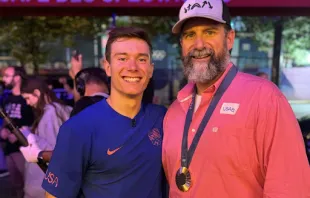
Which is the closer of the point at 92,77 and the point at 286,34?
the point at 92,77

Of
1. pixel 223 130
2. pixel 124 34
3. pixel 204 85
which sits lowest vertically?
pixel 223 130

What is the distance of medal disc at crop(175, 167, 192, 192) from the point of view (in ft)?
6.04

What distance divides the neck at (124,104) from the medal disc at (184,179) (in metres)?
0.42

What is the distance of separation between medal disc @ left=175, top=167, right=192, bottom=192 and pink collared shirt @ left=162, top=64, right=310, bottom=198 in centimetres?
2

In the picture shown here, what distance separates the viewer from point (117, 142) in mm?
1896

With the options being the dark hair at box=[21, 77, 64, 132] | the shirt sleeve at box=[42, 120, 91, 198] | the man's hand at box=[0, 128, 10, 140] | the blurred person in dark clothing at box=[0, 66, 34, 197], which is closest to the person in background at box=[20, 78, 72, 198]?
the dark hair at box=[21, 77, 64, 132]

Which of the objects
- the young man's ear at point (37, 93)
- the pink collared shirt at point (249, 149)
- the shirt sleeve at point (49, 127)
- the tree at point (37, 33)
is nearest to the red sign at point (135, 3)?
the young man's ear at point (37, 93)

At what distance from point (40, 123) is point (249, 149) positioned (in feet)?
8.40

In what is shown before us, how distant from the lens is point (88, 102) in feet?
8.72

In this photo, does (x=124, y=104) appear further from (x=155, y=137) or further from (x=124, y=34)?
(x=124, y=34)

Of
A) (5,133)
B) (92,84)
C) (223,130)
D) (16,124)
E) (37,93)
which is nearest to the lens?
(223,130)

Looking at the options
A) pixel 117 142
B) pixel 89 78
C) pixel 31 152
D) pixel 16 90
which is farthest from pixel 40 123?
pixel 117 142

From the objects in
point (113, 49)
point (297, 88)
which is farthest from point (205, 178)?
point (297, 88)

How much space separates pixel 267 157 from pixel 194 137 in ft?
1.21
